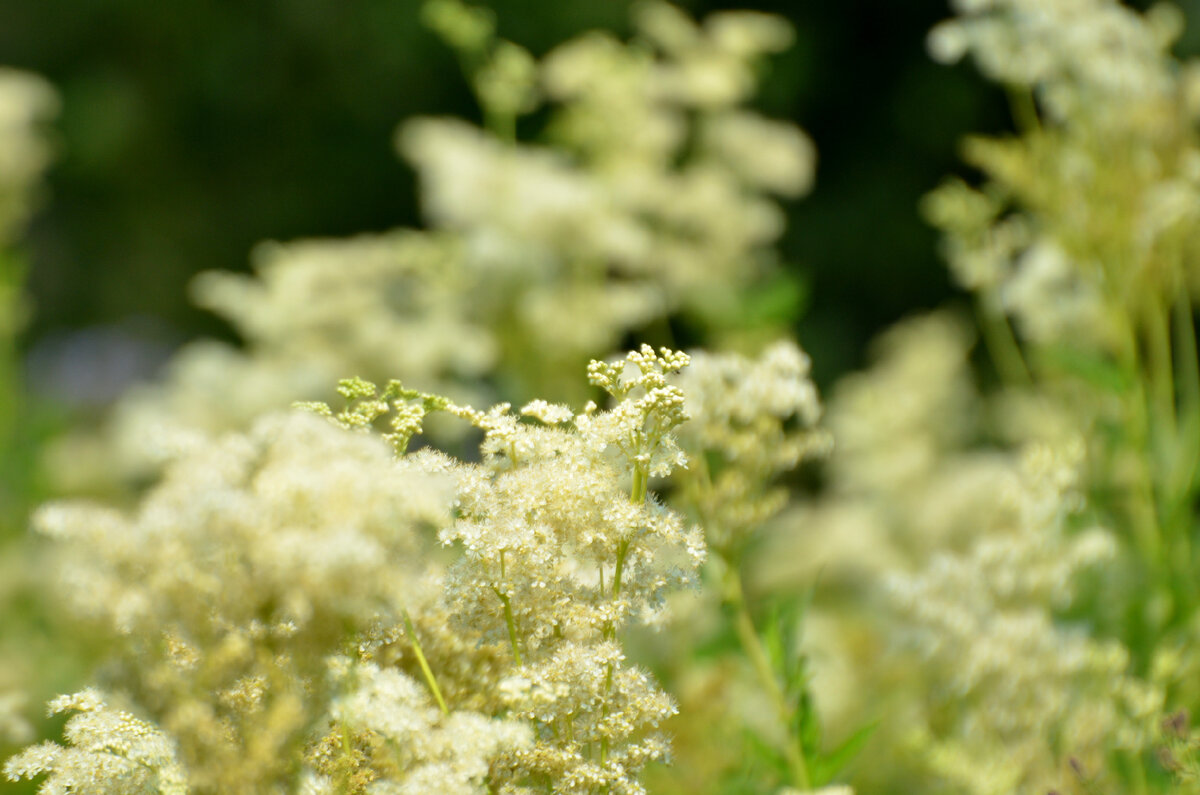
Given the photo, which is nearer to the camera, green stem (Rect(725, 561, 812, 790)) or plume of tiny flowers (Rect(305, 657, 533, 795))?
plume of tiny flowers (Rect(305, 657, 533, 795))

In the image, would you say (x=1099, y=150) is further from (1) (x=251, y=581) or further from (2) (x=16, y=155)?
(2) (x=16, y=155)

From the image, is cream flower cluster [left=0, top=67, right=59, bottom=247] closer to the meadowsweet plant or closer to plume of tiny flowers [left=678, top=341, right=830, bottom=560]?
the meadowsweet plant

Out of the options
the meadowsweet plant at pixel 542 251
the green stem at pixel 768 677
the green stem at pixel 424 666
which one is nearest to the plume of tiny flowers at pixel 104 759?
the green stem at pixel 424 666

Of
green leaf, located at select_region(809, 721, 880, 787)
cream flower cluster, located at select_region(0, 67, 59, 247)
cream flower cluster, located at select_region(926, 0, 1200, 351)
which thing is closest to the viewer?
green leaf, located at select_region(809, 721, 880, 787)

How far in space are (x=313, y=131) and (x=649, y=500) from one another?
3.87 meters

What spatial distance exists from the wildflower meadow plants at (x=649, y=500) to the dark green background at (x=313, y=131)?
148 centimetres

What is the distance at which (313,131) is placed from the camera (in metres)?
3.98

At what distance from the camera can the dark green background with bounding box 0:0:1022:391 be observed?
3.36 metres

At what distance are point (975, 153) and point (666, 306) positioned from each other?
66cm

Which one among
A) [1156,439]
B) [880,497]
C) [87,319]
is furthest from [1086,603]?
[87,319]

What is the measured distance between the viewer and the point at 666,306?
160 cm

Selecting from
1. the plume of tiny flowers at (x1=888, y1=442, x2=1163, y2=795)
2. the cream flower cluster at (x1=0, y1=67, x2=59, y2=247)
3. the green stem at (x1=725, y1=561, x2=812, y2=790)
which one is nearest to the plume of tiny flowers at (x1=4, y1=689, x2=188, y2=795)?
the green stem at (x1=725, y1=561, x2=812, y2=790)

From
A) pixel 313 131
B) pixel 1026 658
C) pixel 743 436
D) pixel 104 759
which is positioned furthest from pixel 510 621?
pixel 313 131

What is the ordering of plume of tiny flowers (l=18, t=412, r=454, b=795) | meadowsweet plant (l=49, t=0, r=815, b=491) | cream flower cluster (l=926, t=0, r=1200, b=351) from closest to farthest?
plume of tiny flowers (l=18, t=412, r=454, b=795)
cream flower cluster (l=926, t=0, r=1200, b=351)
meadowsweet plant (l=49, t=0, r=815, b=491)
